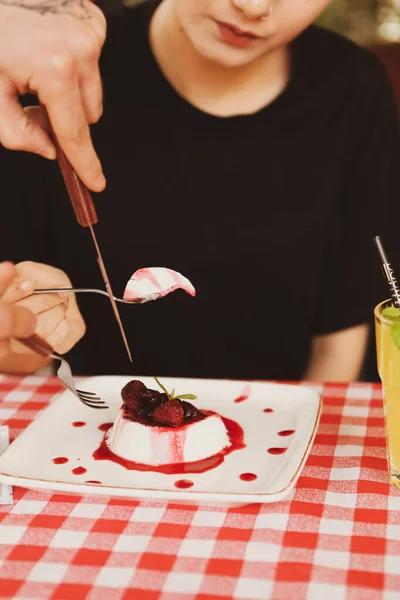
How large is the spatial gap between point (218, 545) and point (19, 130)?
688 mm

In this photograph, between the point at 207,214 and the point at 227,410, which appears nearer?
the point at 227,410

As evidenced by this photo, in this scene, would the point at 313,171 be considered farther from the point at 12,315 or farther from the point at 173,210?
the point at 12,315

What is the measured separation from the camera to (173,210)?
6.04 ft

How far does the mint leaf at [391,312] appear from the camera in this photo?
984mm

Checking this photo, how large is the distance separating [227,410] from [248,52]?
29.7 inches

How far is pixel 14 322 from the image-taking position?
977mm

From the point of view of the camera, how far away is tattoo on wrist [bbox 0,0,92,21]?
116 cm

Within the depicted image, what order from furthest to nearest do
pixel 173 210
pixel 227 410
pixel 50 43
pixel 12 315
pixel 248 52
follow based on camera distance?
pixel 173 210 < pixel 248 52 < pixel 227 410 < pixel 50 43 < pixel 12 315

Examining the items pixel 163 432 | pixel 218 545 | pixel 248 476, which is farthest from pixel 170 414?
pixel 218 545

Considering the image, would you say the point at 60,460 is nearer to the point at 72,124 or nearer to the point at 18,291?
the point at 18,291

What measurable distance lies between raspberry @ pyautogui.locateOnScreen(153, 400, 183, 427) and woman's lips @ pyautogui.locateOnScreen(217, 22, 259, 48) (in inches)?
31.5

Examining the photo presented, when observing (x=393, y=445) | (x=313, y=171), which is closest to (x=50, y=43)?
(x=393, y=445)

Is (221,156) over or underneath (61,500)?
over

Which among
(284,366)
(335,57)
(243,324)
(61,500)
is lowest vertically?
(284,366)
